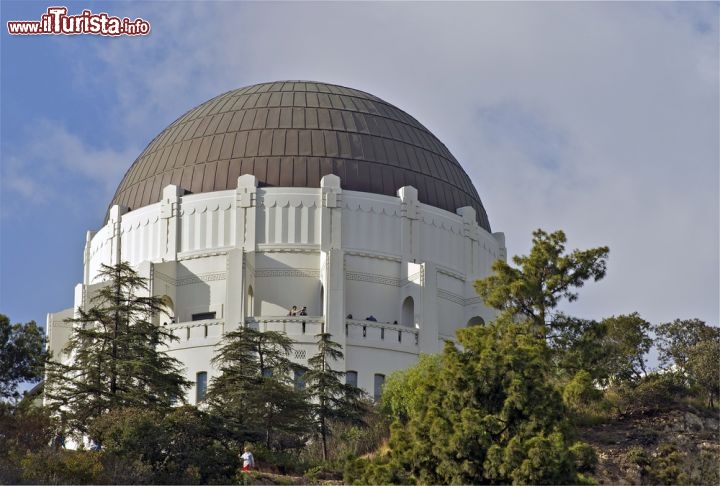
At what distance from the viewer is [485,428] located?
36.6 m

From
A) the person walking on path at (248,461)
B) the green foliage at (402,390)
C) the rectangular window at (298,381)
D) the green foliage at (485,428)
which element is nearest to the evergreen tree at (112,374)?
the person walking on path at (248,461)

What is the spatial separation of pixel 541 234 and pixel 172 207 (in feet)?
70.8

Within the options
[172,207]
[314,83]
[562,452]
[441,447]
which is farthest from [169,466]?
[314,83]

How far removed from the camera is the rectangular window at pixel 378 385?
193 feet

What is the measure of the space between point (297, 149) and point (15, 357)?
18.6 meters

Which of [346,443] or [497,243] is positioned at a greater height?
[497,243]

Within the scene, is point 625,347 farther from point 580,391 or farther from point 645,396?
point 580,391

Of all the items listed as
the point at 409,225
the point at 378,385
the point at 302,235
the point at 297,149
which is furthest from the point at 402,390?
the point at 297,149

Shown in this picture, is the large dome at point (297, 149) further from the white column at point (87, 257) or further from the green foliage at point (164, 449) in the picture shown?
the green foliage at point (164, 449)

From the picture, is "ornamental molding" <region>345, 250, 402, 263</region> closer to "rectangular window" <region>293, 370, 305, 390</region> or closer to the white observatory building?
the white observatory building

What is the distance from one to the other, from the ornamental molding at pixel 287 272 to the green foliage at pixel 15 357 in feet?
45.3

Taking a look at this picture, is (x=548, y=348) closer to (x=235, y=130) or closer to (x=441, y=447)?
(x=441, y=447)

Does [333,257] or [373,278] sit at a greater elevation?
[333,257]

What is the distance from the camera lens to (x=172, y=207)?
63.4 m
